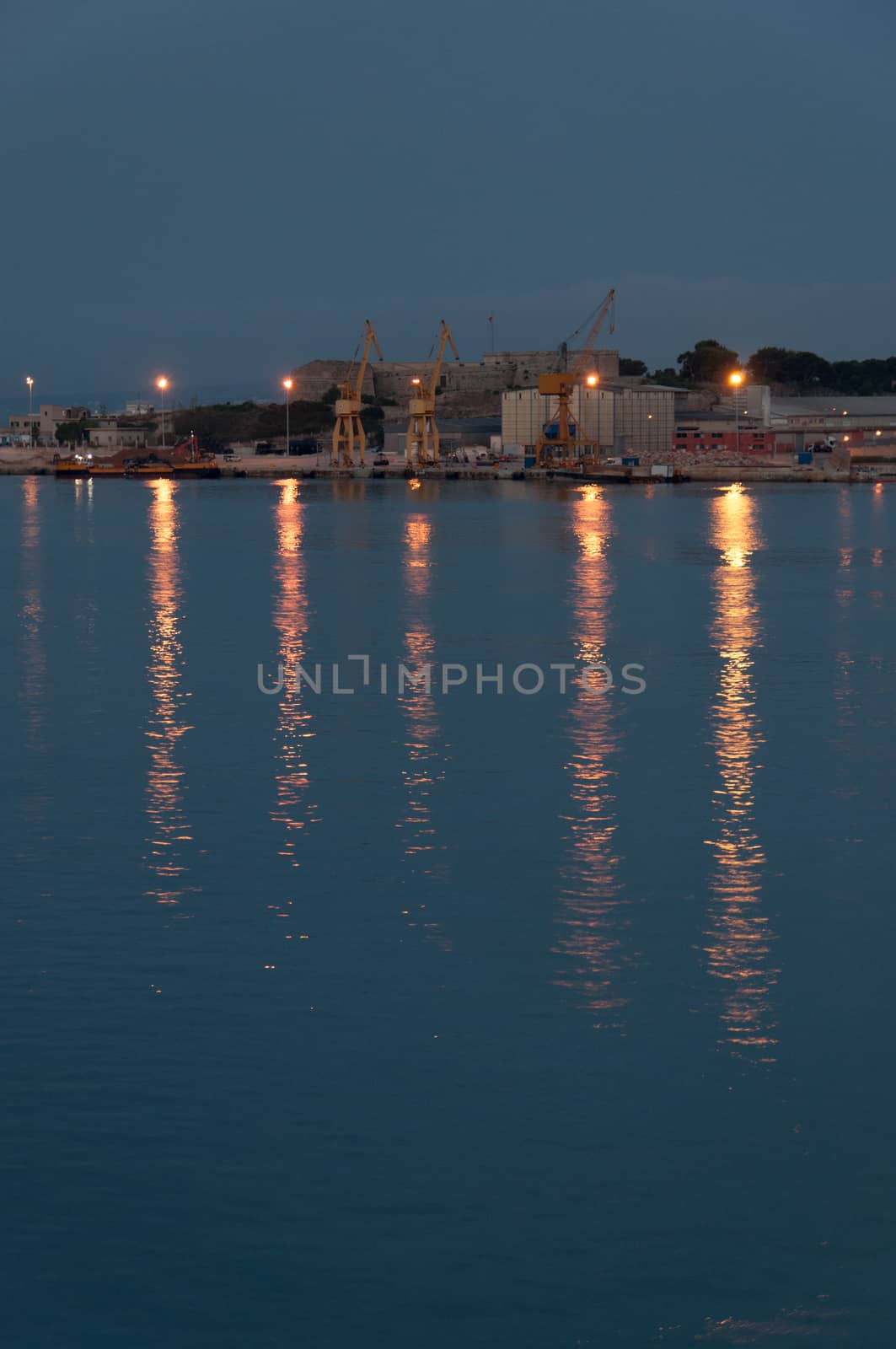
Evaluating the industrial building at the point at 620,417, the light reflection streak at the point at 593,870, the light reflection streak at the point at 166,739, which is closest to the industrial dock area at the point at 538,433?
the industrial building at the point at 620,417

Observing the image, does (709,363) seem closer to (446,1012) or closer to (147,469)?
(147,469)

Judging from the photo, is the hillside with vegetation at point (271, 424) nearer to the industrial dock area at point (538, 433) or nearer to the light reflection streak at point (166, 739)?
the industrial dock area at point (538, 433)

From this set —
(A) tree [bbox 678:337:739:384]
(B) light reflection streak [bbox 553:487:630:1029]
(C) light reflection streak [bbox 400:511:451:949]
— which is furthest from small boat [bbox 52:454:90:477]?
(B) light reflection streak [bbox 553:487:630:1029]

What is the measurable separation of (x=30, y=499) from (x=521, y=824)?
322ft

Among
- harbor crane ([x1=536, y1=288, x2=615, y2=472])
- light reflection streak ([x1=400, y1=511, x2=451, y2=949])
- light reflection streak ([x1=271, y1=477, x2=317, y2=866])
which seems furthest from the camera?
harbor crane ([x1=536, y1=288, x2=615, y2=472])

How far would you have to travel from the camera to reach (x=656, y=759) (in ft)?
72.4

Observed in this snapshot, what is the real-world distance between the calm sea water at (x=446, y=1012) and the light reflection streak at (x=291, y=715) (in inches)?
4.7

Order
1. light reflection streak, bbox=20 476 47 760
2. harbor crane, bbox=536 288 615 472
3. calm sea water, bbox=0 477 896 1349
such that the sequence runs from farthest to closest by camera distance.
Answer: harbor crane, bbox=536 288 615 472 → light reflection streak, bbox=20 476 47 760 → calm sea water, bbox=0 477 896 1349

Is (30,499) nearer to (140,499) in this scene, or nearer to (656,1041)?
(140,499)

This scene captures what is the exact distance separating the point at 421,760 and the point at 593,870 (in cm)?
576

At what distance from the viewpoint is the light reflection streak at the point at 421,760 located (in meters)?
16.6

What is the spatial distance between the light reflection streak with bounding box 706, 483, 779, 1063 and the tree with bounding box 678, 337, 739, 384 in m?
154

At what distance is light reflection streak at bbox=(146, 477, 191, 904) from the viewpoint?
16656 mm

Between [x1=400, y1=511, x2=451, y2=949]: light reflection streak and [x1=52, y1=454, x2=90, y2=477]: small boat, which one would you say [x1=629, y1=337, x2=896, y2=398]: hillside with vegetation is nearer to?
[x1=52, y1=454, x2=90, y2=477]: small boat
